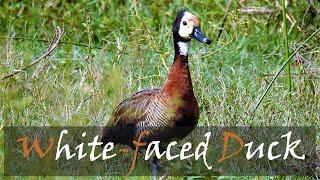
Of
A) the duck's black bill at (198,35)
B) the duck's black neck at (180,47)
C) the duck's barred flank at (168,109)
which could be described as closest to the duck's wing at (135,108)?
the duck's barred flank at (168,109)

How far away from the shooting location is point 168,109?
4949 millimetres

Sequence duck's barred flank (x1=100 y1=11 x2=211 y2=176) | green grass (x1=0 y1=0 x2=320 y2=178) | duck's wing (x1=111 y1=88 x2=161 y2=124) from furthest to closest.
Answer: green grass (x1=0 y1=0 x2=320 y2=178) → duck's wing (x1=111 y1=88 x2=161 y2=124) → duck's barred flank (x1=100 y1=11 x2=211 y2=176)

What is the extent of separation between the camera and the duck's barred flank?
4945 millimetres

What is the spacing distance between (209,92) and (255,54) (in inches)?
50.9

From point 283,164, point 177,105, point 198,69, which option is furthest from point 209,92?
point 177,105

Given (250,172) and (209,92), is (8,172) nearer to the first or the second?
(250,172)

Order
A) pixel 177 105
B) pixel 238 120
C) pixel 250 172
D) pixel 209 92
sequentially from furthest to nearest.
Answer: pixel 209 92, pixel 238 120, pixel 250 172, pixel 177 105

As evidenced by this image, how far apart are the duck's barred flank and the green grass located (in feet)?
0.40

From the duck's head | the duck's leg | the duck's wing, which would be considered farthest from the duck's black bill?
the duck's leg

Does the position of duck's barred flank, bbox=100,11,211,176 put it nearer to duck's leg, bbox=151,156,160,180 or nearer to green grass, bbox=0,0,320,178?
duck's leg, bbox=151,156,160,180

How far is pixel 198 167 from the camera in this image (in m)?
5.22

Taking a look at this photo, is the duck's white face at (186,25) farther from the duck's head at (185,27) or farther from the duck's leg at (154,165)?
the duck's leg at (154,165)

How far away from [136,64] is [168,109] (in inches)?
80.1

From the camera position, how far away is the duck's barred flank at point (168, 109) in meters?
4.95
